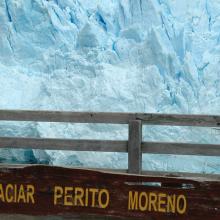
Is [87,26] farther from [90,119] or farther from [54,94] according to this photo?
[90,119]

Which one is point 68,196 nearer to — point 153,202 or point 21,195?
point 21,195

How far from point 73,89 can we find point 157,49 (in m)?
1.93

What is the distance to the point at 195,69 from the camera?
909 centimetres

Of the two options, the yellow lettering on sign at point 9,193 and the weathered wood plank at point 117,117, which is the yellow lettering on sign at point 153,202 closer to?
the yellow lettering on sign at point 9,193

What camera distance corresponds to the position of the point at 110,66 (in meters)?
9.02

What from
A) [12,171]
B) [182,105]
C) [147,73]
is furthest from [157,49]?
[12,171]

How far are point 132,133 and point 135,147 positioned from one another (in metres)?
0.12

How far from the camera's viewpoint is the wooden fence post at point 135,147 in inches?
139

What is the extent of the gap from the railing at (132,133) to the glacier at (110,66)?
12.2 feet

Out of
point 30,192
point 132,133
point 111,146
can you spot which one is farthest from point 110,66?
point 30,192

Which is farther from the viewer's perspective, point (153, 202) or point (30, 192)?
→ point (30, 192)

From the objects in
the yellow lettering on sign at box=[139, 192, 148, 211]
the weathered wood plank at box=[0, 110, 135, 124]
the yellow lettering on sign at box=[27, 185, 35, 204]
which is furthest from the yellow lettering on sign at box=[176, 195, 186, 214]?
the weathered wood plank at box=[0, 110, 135, 124]

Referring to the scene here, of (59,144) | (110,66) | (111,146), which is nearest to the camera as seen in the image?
(111,146)

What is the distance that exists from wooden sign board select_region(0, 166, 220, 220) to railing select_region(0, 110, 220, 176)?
1916mm
